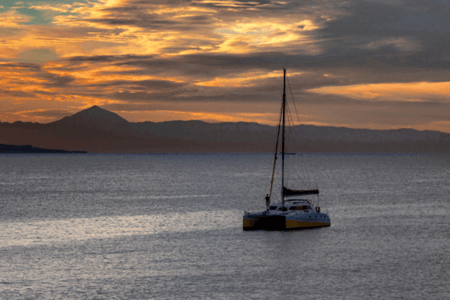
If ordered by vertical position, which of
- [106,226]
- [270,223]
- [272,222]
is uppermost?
[272,222]

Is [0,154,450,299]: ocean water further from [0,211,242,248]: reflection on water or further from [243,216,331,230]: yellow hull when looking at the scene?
[243,216,331,230]: yellow hull

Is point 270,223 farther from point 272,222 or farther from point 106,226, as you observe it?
point 106,226

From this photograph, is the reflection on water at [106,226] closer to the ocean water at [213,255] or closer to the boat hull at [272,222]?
the ocean water at [213,255]

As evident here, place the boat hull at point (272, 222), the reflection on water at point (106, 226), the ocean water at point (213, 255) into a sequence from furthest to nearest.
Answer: the boat hull at point (272, 222), the reflection on water at point (106, 226), the ocean water at point (213, 255)

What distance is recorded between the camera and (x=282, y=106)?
60.3 m

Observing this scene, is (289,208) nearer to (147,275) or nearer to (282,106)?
(282,106)

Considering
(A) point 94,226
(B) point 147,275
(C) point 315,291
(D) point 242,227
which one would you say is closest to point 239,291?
(C) point 315,291

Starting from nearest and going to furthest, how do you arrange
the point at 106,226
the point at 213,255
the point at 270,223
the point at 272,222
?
1. the point at 213,255
2. the point at 272,222
3. the point at 270,223
4. the point at 106,226

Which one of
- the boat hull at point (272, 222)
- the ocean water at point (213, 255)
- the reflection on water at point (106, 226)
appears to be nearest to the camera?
the ocean water at point (213, 255)

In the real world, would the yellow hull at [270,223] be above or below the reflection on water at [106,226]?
above

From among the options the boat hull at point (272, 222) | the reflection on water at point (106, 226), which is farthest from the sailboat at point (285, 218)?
the reflection on water at point (106, 226)

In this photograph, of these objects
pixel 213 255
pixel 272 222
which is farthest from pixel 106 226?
pixel 213 255

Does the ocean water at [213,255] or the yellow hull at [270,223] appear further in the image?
the yellow hull at [270,223]

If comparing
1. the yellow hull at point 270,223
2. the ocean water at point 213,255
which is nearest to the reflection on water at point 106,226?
the ocean water at point 213,255
